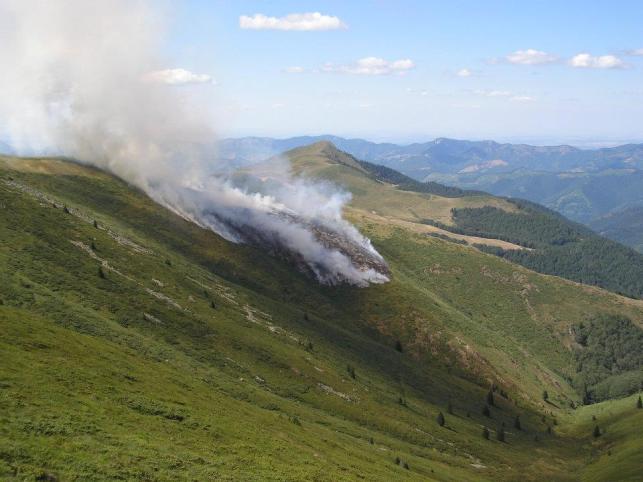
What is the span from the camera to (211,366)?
8706 cm

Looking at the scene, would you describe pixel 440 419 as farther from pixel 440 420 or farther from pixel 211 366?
pixel 211 366

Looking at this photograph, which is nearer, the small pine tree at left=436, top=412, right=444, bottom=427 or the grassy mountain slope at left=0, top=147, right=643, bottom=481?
the grassy mountain slope at left=0, top=147, right=643, bottom=481

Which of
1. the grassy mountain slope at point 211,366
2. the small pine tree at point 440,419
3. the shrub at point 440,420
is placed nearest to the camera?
the grassy mountain slope at point 211,366

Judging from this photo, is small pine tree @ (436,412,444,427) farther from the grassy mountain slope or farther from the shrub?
the grassy mountain slope

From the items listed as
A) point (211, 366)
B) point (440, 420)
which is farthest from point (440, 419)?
point (211, 366)

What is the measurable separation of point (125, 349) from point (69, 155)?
126888mm

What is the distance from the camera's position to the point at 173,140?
19700cm

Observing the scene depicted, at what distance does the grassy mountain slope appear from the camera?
45750 millimetres

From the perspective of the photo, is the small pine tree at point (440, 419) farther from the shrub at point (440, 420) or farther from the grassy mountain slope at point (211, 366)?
the grassy mountain slope at point (211, 366)

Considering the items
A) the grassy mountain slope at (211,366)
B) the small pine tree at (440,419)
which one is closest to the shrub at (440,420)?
the small pine tree at (440,419)

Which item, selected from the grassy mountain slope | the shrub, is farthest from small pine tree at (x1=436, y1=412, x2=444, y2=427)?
the grassy mountain slope

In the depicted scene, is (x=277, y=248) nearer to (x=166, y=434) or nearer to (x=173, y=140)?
(x=173, y=140)

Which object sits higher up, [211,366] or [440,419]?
[211,366]

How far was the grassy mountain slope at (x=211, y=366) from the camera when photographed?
45.8 m
